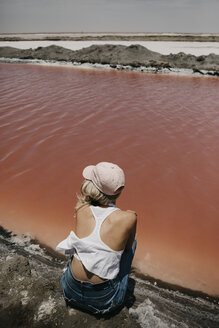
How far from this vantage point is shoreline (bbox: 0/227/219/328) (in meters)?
1.98

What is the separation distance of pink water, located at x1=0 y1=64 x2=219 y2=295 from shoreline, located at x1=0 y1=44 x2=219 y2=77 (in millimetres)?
8178

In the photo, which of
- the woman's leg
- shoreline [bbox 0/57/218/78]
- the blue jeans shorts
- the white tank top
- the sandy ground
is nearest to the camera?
the white tank top

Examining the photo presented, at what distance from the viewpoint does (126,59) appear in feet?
65.3

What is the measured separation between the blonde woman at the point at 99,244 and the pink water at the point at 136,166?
1.08 metres

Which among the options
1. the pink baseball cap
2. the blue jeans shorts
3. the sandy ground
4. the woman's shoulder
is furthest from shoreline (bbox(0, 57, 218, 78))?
the blue jeans shorts

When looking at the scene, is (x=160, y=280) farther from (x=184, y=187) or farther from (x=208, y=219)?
(x=184, y=187)

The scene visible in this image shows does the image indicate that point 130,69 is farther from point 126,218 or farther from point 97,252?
point 97,252

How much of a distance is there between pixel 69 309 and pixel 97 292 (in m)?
0.53

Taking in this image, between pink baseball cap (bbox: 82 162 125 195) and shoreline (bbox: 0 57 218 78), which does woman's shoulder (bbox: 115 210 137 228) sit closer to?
pink baseball cap (bbox: 82 162 125 195)

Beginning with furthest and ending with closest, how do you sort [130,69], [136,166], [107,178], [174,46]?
→ 1. [174,46]
2. [130,69]
3. [136,166]
4. [107,178]

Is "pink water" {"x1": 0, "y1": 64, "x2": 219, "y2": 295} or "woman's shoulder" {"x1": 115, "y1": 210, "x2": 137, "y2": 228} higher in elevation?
"woman's shoulder" {"x1": 115, "y1": 210, "x2": 137, "y2": 228}

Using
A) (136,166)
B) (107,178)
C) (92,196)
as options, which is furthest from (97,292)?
(136,166)

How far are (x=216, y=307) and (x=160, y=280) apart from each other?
2.03 feet

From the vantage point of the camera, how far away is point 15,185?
4.08 m
